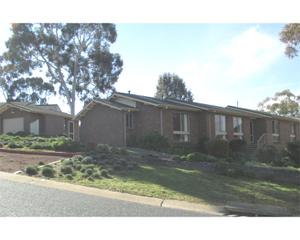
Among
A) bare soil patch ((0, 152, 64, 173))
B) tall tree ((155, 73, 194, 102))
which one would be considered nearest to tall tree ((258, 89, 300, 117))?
tall tree ((155, 73, 194, 102))

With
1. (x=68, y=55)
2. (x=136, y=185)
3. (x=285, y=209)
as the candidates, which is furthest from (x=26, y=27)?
(x=285, y=209)

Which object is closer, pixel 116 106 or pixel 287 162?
pixel 287 162

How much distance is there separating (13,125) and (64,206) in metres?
30.9

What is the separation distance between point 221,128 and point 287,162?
7645 millimetres

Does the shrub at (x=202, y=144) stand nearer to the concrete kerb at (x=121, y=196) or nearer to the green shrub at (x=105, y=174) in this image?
the green shrub at (x=105, y=174)

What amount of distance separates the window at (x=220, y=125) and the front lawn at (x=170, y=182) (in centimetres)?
1396

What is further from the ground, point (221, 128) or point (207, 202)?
point (221, 128)

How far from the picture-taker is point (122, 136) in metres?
28.7

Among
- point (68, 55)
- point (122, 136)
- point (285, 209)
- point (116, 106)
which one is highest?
point (68, 55)

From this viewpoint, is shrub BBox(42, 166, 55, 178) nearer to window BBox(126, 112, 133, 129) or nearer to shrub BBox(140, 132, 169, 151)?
shrub BBox(140, 132, 169, 151)

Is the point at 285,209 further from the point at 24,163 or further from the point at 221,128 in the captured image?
the point at 221,128

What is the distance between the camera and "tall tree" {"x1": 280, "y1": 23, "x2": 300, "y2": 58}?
60.0 ft
